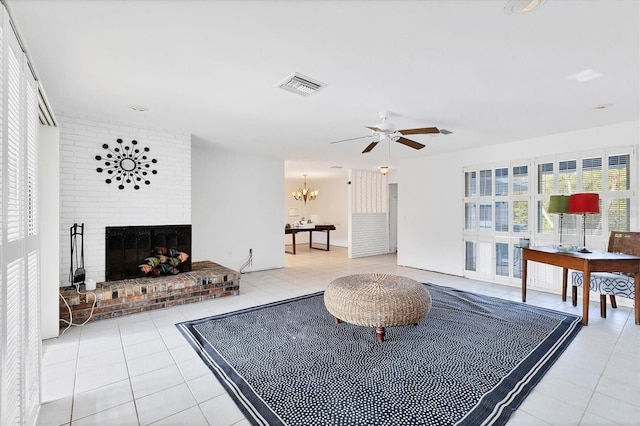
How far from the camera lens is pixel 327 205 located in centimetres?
1127

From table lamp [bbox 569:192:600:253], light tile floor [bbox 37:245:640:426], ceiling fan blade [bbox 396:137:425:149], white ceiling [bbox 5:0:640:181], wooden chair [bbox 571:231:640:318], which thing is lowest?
light tile floor [bbox 37:245:640:426]

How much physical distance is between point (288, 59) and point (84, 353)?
3025mm

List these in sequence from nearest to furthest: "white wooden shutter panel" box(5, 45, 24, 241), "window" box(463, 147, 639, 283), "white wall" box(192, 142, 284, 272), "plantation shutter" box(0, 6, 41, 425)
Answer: "plantation shutter" box(0, 6, 41, 425) < "white wooden shutter panel" box(5, 45, 24, 241) < "window" box(463, 147, 639, 283) < "white wall" box(192, 142, 284, 272)

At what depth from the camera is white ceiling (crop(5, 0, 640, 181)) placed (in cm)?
183

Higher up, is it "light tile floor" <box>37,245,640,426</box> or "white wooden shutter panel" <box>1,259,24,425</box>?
"white wooden shutter panel" <box>1,259,24,425</box>

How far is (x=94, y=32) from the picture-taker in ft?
6.63

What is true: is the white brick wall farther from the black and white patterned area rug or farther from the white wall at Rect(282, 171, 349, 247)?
the white wall at Rect(282, 171, 349, 247)

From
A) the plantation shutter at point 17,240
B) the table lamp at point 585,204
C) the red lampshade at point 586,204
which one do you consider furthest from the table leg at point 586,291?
the plantation shutter at point 17,240

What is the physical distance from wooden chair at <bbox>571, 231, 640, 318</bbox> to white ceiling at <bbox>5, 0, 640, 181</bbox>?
1.50m

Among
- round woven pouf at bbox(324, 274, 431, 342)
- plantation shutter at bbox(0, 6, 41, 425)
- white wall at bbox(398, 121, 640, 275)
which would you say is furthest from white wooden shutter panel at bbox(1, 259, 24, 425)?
white wall at bbox(398, 121, 640, 275)

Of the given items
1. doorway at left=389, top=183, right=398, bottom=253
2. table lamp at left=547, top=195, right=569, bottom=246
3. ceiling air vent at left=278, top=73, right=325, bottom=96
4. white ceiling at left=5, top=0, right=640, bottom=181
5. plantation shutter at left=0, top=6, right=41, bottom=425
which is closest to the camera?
plantation shutter at left=0, top=6, right=41, bottom=425

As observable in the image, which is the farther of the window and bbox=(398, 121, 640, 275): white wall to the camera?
bbox=(398, 121, 640, 275): white wall

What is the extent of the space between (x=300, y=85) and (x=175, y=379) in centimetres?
262

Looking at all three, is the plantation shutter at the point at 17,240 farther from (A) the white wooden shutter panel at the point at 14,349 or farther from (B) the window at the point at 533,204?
(B) the window at the point at 533,204
